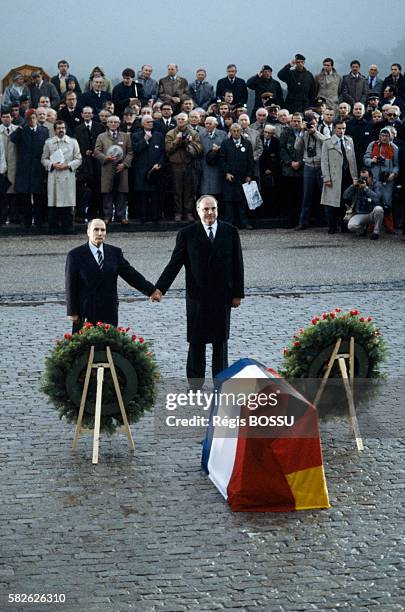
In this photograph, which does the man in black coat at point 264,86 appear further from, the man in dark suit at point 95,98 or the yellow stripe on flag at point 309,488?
the yellow stripe on flag at point 309,488

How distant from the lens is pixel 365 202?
22.8m

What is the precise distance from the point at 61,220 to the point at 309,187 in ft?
15.2

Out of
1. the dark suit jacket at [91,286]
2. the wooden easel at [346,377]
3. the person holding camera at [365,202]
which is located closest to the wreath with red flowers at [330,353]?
the wooden easel at [346,377]

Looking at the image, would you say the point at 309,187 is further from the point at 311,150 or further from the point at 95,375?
the point at 95,375

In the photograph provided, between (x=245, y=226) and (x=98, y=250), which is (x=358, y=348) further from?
(x=245, y=226)

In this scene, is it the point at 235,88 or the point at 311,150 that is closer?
the point at 311,150

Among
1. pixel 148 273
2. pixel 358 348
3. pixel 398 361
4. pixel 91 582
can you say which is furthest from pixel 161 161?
A: pixel 91 582

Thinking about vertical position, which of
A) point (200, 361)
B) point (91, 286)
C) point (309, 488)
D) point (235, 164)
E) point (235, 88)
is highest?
point (235, 88)

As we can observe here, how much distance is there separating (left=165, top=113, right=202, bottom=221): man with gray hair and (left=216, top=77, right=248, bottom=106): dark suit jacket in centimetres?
286

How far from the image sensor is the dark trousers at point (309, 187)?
23.6 metres

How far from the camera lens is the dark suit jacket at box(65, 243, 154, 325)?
485 inches

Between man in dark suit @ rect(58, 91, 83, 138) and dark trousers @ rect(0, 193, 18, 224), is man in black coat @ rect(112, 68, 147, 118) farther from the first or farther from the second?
dark trousers @ rect(0, 193, 18, 224)

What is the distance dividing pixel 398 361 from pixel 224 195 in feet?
31.8

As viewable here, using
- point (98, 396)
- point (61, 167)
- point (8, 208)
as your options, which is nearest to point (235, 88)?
point (61, 167)
